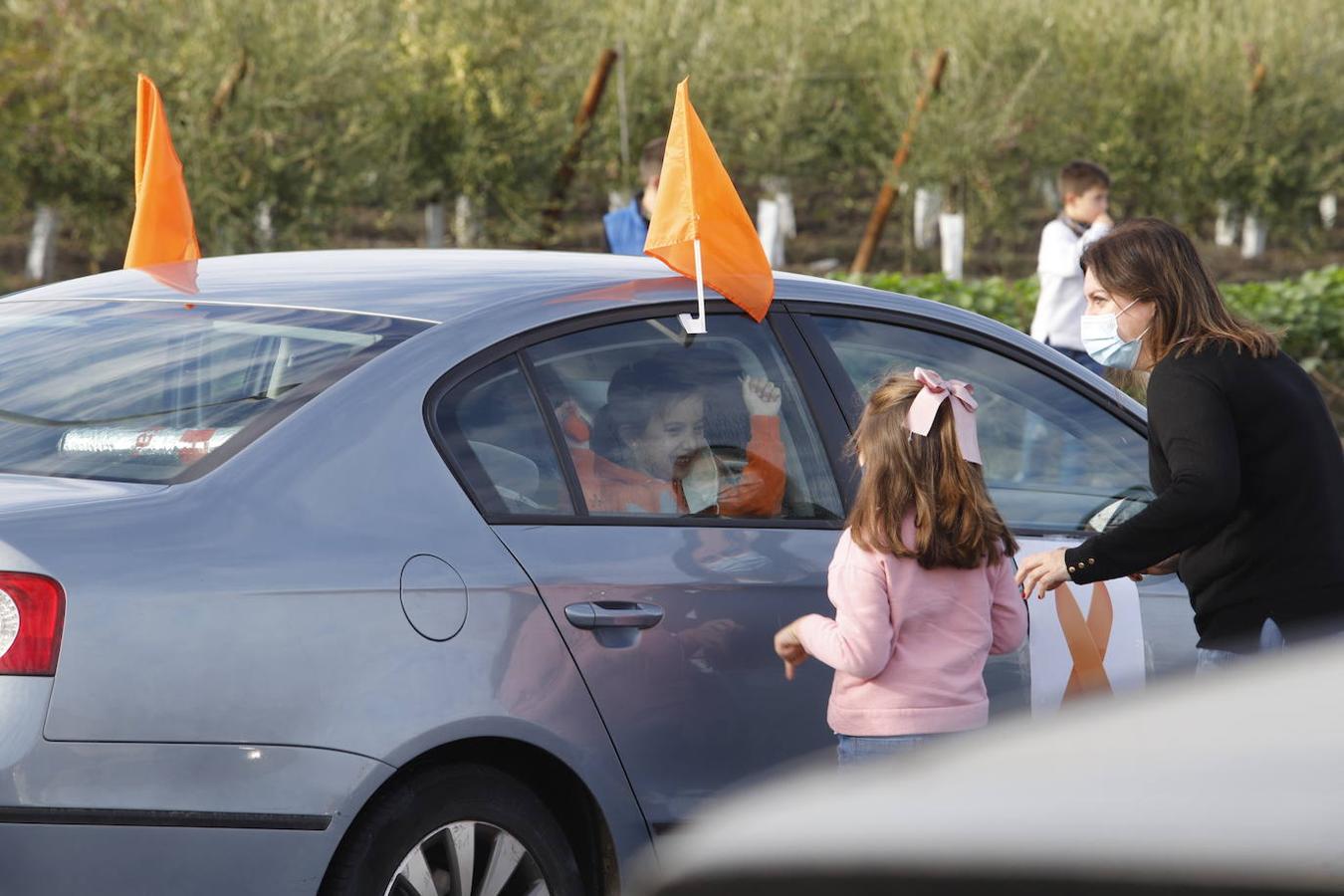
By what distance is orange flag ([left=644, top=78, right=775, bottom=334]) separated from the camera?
3859mm

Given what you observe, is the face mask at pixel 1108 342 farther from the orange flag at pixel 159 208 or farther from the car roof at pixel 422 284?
the orange flag at pixel 159 208

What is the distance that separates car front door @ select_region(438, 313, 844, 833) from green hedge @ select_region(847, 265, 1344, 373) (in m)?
9.90

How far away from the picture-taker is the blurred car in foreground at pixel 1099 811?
1.07m

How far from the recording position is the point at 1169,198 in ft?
99.6

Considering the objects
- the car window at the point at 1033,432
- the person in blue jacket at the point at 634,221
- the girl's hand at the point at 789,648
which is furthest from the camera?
the person in blue jacket at the point at 634,221

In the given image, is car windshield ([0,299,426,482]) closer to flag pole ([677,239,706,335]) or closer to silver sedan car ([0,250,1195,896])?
silver sedan car ([0,250,1195,896])

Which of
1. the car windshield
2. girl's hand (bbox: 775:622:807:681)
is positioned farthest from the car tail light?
girl's hand (bbox: 775:622:807:681)

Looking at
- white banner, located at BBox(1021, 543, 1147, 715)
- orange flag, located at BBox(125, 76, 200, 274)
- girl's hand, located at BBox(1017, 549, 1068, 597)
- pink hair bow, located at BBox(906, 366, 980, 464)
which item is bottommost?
white banner, located at BBox(1021, 543, 1147, 715)

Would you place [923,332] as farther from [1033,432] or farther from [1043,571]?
[1043,571]

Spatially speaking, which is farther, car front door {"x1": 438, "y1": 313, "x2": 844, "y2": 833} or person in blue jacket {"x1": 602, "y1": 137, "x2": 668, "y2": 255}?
person in blue jacket {"x1": 602, "y1": 137, "x2": 668, "y2": 255}

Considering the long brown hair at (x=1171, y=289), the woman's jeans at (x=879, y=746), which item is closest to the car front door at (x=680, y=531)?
the woman's jeans at (x=879, y=746)

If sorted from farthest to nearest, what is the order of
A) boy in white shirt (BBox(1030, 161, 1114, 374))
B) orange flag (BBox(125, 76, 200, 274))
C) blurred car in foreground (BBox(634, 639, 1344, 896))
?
boy in white shirt (BBox(1030, 161, 1114, 374)) → orange flag (BBox(125, 76, 200, 274)) → blurred car in foreground (BBox(634, 639, 1344, 896))

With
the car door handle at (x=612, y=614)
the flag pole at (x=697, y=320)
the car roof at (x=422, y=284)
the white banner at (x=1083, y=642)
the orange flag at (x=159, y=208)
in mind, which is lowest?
the white banner at (x=1083, y=642)

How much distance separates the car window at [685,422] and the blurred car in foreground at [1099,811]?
2.15 metres
